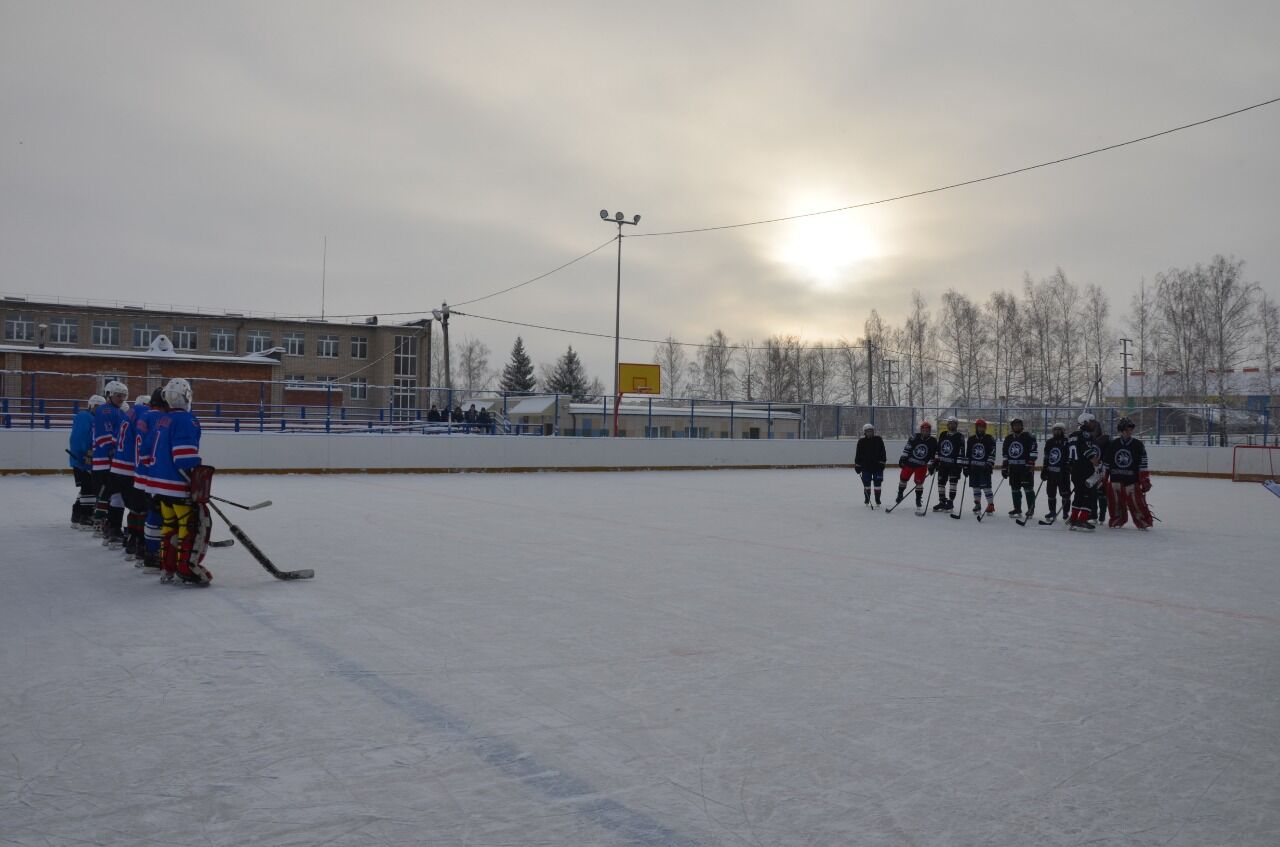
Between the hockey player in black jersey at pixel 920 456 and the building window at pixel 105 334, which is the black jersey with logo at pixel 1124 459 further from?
the building window at pixel 105 334

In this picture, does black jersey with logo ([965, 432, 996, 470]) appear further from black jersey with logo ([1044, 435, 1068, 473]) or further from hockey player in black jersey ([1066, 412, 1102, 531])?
hockey player in black jersey ([1066, 412, 1102, 531])

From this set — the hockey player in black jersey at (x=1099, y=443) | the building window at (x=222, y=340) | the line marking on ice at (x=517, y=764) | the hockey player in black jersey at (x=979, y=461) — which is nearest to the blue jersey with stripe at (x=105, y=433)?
the line marking on ice at (x=517, y=764)

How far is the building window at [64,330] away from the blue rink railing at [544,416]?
1378 inches

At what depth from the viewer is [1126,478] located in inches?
534

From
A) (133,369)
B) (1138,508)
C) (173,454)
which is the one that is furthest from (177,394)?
(133,369)

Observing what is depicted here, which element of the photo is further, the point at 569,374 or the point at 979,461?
Result: the point at 569,374

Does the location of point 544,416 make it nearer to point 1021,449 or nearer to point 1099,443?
point 1021,449

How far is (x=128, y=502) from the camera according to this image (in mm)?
8836

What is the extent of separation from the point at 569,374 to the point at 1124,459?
3096 inches

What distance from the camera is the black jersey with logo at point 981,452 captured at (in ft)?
48.8

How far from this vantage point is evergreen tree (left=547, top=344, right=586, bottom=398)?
90.1m

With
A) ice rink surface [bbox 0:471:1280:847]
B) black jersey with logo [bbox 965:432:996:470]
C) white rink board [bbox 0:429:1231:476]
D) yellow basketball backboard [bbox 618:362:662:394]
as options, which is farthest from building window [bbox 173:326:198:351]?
black jersey with logo [bbox 965:432:996:470]

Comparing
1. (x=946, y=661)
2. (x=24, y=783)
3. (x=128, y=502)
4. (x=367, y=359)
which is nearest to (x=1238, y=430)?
(x=946, y=661)

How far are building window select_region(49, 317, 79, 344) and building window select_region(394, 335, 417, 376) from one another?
21226 mm
